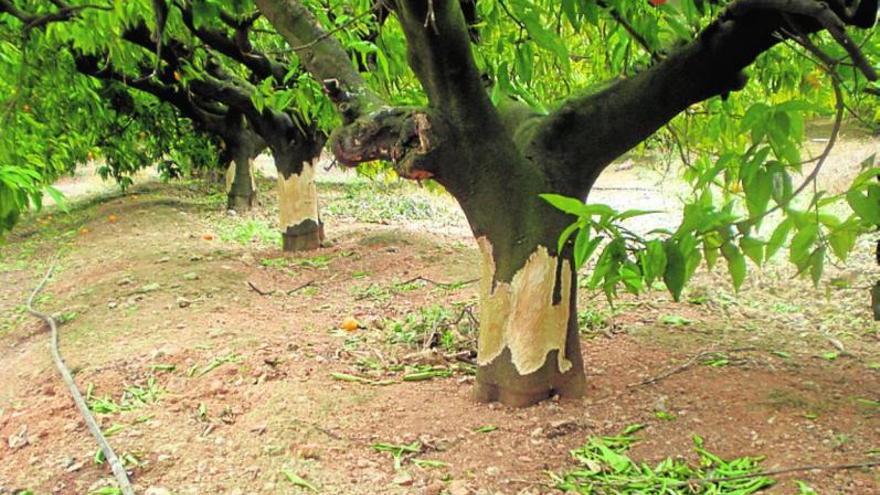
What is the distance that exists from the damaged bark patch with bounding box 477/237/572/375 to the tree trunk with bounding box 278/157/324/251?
505 cm

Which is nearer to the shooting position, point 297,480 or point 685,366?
point 297,480

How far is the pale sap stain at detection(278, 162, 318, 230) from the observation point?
756 cm

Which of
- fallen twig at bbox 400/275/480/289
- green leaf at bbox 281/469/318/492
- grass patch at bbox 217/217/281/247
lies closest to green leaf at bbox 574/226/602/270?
green leaf at bbox 281/469/318/492

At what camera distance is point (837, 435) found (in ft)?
7.34

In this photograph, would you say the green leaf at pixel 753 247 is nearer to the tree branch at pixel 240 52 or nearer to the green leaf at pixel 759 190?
the green leaf at pixel 759 190

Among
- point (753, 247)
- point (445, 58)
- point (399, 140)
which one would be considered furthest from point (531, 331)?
point (753, 247)

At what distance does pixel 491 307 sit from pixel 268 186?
13.5m

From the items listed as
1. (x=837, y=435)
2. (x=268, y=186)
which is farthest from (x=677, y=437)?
(x=268, y=186)

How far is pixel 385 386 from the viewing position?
318 cm

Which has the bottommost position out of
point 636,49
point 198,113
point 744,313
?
point 744,313

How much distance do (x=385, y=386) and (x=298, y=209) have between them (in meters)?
4.72

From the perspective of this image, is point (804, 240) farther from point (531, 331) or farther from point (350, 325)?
point (350, 325)

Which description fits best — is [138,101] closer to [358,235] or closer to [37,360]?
[358,235]

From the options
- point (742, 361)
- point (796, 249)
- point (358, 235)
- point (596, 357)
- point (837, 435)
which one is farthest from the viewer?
point (358, 235)
